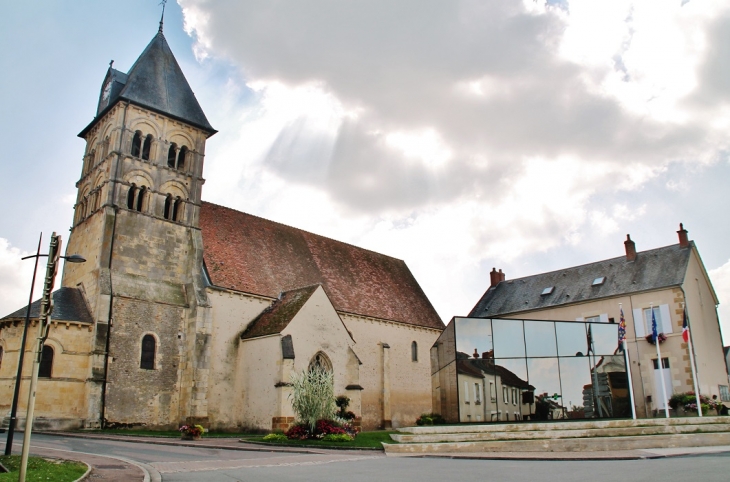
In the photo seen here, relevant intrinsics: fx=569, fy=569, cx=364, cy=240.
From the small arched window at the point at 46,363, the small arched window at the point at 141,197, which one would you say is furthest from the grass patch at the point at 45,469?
the small arched window at the point at 141,197

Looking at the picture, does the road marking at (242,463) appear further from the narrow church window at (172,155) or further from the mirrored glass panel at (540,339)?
the narrow church window at (172,155)

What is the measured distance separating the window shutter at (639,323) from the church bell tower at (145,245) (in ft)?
80.7

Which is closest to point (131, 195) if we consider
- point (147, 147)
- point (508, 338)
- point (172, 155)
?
point (147, 147)

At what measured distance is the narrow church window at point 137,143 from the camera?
3009cm

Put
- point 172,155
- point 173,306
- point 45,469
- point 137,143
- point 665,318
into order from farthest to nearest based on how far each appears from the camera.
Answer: point 665,318 → point 172,155 → point 137,143 → point 173,306 → point 45,469

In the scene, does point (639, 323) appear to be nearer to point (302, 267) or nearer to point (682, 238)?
point (682, 238)

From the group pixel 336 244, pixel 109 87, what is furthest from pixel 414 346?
pixel 109 87

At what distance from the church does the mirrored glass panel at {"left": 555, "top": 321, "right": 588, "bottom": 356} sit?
10.2 m

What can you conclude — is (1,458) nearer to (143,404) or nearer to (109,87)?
(143,404)

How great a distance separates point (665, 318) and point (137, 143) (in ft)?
101

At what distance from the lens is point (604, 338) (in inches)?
1126

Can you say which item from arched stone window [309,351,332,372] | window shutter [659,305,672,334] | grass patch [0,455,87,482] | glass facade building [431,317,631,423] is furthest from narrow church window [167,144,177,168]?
window shutter [659,305,672,334]

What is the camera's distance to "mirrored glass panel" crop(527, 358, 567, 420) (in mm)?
25828

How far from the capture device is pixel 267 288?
30875mm
